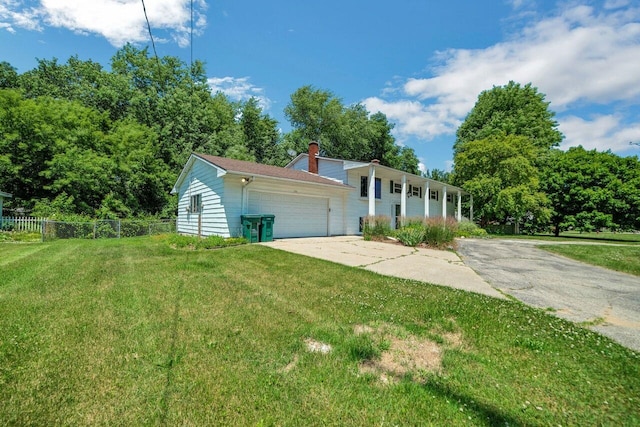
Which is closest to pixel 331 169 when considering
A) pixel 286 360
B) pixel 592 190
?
pixel 286 360

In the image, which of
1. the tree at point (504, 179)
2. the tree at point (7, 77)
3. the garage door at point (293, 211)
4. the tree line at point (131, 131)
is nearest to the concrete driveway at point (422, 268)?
the garage door at point (293, 211)

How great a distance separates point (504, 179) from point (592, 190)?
5.90 meters

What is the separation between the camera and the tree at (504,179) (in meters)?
22.2

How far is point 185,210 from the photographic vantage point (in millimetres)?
16594

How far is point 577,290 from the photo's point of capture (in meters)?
5.48

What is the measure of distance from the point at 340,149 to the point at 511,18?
999 inches

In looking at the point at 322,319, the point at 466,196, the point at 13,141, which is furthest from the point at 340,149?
the point at 322,319

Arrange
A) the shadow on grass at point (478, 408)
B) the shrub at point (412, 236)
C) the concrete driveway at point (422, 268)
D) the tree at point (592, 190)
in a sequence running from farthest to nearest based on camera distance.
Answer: the tree at point (592, 190) → the shrub at point (412, 236) → the concrete driveway at point (422, 268) → the shadow on grass at point (478, 408)

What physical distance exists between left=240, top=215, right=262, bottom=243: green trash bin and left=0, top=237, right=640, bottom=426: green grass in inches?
260

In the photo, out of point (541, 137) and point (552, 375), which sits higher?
point (541, 137)

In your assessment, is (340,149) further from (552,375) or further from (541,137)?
(552,375)

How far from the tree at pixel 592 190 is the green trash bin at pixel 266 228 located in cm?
2439

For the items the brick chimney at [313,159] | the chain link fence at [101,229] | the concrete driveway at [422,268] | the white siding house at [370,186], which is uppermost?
the brick chimney at [313,159]

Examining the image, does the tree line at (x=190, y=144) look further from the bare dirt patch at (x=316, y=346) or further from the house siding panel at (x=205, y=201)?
the bare dirt patch at (x=316, y=346)
